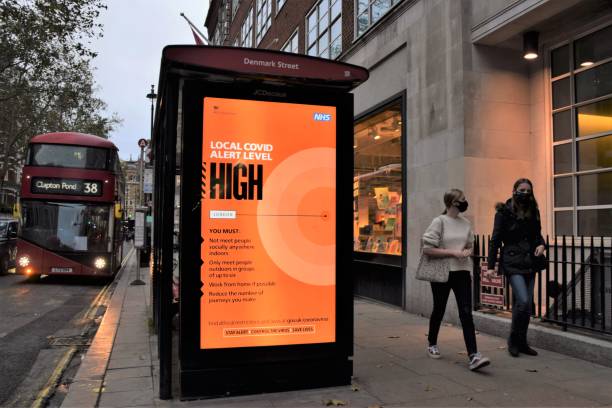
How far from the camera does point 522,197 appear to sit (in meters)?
5.42

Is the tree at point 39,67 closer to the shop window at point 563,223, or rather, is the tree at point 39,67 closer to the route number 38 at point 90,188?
the route number 38 at point 90,188

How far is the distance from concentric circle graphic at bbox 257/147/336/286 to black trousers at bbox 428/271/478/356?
1416 mm

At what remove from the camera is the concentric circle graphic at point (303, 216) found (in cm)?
438

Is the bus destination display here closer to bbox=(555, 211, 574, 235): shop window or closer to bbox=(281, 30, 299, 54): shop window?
bbox=(281, 30, 299, 54): shop window

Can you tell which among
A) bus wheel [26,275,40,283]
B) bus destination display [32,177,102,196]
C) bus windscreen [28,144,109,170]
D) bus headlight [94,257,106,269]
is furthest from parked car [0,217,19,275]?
bus headlight [94,257,106,269]

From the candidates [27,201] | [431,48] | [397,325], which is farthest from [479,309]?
[27,201]

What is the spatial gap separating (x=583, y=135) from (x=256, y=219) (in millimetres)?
5340

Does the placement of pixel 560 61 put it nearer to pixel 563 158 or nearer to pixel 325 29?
pixel 563 158

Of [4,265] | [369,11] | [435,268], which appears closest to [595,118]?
[435,268]

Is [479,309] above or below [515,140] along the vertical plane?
below

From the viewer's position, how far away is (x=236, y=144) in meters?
4.29

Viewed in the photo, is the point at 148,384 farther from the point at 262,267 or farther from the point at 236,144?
the point at 236,144

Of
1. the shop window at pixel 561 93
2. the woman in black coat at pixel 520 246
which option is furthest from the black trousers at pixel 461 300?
the shop window at pixel 561 93

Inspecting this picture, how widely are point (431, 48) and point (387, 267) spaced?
4087 mm
